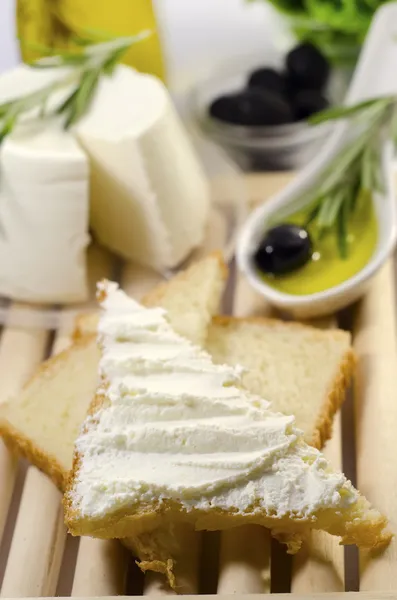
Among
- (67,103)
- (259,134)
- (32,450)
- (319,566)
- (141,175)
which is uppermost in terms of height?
(67,103)

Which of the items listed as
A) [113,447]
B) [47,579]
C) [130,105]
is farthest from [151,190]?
[47,579]

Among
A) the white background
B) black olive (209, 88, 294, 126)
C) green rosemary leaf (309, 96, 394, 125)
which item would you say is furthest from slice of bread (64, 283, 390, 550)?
the white background

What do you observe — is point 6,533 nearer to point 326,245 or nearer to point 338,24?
→ point 326,245

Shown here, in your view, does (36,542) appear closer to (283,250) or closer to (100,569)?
(100,569)

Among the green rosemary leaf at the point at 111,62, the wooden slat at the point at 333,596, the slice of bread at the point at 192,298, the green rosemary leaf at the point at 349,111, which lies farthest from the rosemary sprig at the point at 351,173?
the wooden slat at the point at 333,596

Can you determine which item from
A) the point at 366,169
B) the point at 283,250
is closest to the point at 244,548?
the point at 283,250

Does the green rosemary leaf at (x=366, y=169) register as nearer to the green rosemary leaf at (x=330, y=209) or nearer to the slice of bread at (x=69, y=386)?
the green rosemary leaf at (x=330, y=209)
